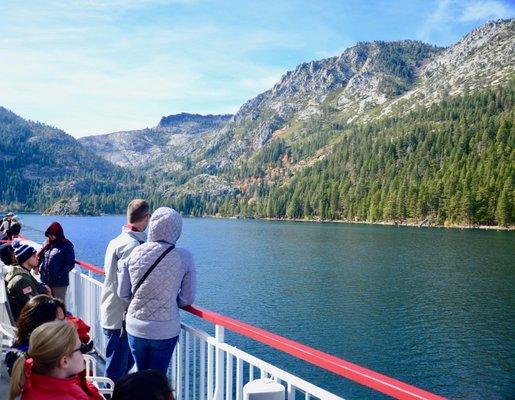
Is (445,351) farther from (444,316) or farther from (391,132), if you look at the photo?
(391,132)

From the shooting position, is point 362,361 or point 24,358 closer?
point 24,358

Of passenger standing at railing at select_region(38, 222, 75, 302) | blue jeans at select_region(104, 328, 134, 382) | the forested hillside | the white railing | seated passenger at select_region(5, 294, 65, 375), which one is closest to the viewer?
the white railing

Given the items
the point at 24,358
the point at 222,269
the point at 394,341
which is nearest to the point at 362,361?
the point at 394,341

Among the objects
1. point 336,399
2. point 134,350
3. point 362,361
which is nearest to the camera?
point 336,399

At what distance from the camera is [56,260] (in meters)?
7.09

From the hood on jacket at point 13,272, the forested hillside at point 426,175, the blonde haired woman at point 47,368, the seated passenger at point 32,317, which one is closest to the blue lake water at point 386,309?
the hood on jacket at point 13,272

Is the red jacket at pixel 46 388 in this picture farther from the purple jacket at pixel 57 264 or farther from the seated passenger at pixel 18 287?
the purple jacket at pixel 57 264

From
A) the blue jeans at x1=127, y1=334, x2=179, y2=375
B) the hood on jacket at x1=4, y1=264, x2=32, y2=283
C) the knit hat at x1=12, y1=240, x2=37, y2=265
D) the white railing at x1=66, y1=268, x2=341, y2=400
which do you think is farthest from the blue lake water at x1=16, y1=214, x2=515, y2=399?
the blue jeans at x1=127, y1=334, x2=179, y2=375

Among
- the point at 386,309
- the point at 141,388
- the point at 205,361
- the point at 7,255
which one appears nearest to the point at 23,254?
the point at 7,255

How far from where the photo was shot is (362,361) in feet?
68.2

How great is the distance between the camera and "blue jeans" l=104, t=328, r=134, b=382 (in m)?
5.11

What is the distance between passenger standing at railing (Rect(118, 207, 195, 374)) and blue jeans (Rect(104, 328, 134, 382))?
2.60 ft

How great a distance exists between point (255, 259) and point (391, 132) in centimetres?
15321

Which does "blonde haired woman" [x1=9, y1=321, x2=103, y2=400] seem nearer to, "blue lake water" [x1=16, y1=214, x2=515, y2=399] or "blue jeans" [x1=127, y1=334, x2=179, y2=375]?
"blue jeans" [x1=127, y1=334, x2=179, y2=375]
